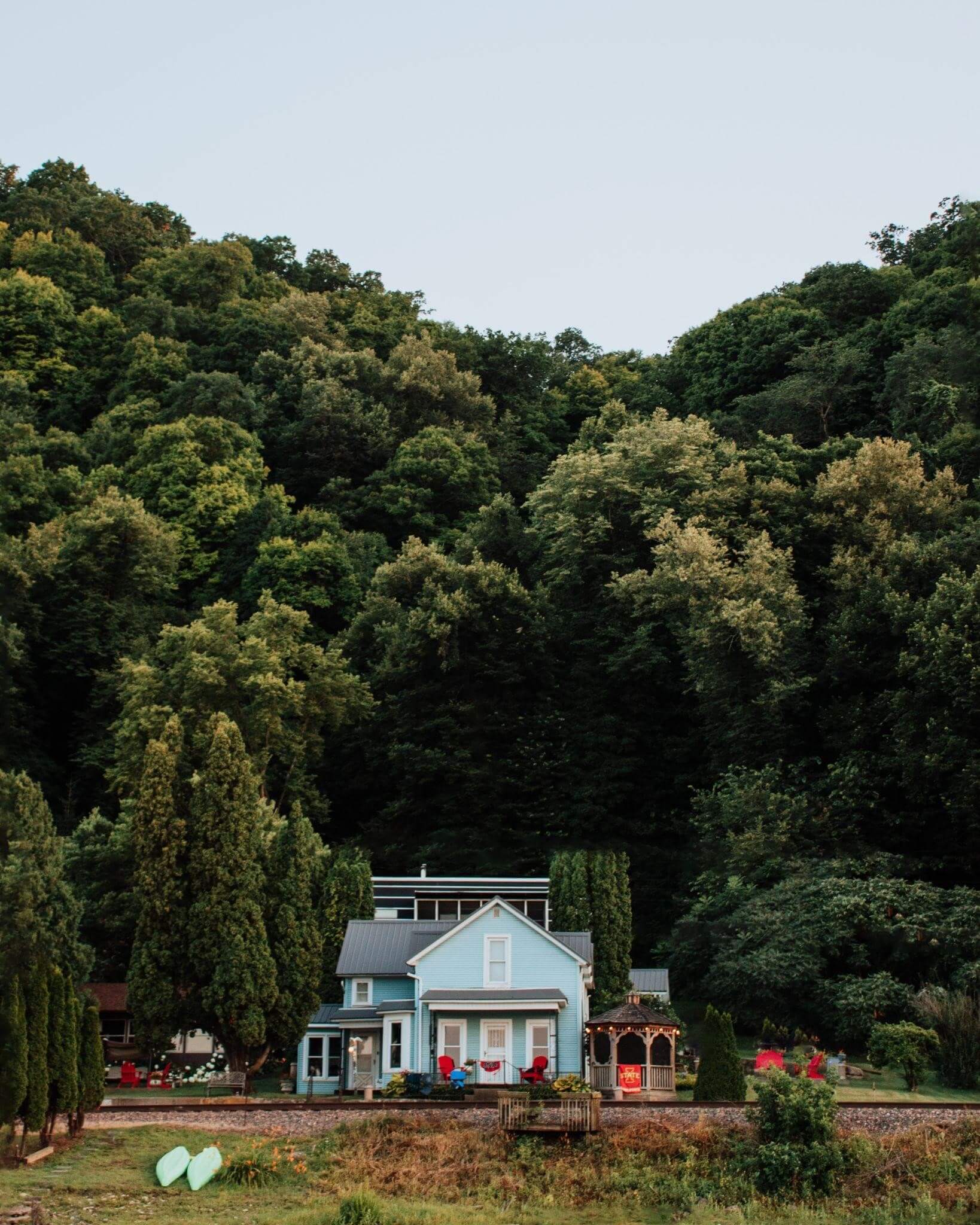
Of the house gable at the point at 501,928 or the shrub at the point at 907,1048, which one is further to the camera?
the house gable at the point at 501,928

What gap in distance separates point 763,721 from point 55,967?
31.0m

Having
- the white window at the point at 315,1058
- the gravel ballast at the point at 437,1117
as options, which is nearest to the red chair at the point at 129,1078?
the white window at the point at 315,1058

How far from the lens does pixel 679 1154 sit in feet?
114

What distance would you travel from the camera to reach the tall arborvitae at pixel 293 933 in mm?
43906

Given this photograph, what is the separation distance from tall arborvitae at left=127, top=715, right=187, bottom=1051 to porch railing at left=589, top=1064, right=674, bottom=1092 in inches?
433

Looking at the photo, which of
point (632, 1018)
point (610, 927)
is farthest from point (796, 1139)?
point (610, 927)

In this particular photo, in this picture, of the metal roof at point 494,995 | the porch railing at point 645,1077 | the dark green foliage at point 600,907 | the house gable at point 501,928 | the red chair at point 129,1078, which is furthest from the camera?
the dark green foliage at point 600,907

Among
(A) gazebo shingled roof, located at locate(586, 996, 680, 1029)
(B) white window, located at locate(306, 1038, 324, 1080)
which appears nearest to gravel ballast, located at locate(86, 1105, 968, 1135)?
(A) gazebo shingled roof, located at locate(586, 996, 680, 1029)

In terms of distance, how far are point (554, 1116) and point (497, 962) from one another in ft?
30.5

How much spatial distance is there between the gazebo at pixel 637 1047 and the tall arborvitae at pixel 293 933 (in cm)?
748

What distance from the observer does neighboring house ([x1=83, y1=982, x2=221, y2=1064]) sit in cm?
5288

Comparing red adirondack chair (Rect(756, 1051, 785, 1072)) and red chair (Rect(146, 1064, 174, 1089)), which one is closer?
red adirondack chair (Rect(756, 1051, 785, 1072))

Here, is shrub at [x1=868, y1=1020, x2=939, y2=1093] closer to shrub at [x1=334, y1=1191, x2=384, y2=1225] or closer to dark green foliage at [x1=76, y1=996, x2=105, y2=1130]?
shrub at [x1=334, y1=1191, x2=384, y2=1225]

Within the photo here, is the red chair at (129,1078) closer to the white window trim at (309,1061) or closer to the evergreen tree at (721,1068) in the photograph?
the white window trim at (309,1061)
